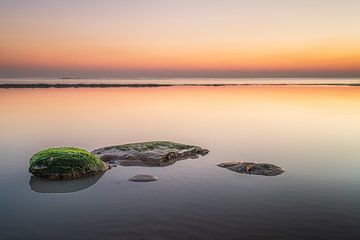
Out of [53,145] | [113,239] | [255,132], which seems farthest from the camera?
[255,132]

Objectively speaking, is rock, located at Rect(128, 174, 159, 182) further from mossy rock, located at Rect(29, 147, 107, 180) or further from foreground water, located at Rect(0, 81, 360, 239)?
mossy rock, located at Rect(29, 147, 107, 180)

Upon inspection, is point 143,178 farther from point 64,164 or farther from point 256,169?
point 256,169

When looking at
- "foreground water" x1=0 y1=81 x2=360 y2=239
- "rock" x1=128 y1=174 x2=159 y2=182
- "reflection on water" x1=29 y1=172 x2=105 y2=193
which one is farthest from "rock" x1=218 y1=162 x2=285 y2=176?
"reflection on water" x1=29 y1=172 x2=105 y2=193

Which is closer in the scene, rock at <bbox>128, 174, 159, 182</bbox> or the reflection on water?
the reflection on water

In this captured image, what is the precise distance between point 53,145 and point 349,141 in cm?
1703

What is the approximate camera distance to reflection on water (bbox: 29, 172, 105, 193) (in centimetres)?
1195

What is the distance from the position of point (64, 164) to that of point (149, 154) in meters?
3.96

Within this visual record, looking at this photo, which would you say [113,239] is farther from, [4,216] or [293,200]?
[293,200]

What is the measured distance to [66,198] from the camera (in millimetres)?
11148

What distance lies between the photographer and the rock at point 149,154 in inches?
619

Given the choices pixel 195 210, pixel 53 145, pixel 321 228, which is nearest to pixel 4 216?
pixel 195 210

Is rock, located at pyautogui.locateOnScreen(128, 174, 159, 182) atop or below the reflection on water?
atop

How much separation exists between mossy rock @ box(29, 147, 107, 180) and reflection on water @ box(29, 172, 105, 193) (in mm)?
274

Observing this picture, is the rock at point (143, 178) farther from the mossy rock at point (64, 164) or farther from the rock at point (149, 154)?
the rock at point (149, 154)
